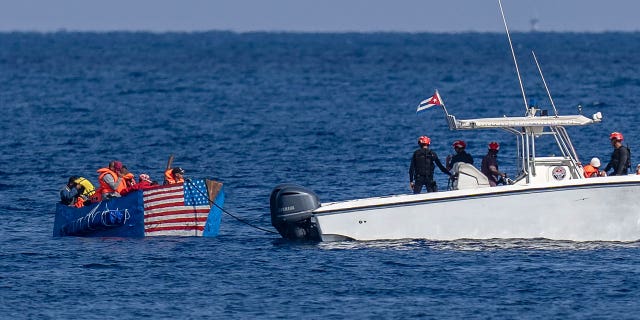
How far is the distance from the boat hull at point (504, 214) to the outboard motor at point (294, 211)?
0.41 m

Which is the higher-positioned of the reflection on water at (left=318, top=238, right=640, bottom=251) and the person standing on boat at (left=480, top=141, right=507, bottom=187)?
the person standing on boat at (left=480, top=141, right=507, bottom=187)

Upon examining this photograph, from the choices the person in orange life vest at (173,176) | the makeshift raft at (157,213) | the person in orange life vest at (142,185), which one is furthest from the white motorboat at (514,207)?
the person in orange life vest at (142,185)

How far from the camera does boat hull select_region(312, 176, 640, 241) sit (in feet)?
91.3

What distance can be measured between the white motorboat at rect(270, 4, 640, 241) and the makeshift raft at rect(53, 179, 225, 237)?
231 centimetres

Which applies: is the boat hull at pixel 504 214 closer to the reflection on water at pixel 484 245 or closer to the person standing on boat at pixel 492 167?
the reflection on water at pixel 484 245

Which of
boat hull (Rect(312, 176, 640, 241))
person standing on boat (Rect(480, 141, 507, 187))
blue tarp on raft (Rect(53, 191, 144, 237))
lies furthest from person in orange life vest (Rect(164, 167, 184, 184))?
person standing on boat (Rect(480, 141, 507, 187))

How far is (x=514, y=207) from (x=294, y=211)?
4.38 m

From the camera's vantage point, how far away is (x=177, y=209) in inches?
1195

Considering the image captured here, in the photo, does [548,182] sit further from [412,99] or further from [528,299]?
[412,99]

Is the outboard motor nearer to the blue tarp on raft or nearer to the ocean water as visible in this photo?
the ocean water

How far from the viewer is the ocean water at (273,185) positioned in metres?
24.7

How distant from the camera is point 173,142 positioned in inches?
2117

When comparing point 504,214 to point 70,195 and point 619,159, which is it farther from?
point 70,195

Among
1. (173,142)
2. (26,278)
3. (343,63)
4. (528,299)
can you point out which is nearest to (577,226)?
(528,299)
